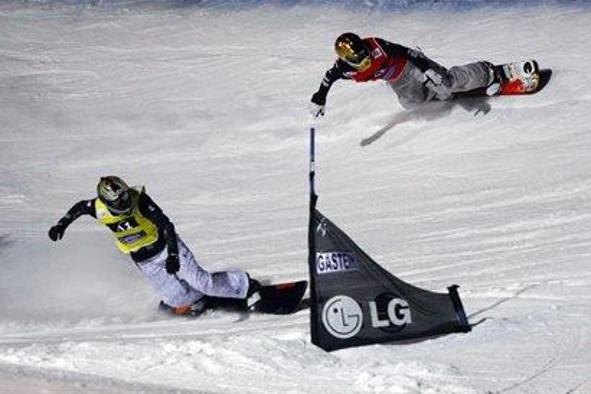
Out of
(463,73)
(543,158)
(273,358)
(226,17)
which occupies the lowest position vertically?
(273,358)

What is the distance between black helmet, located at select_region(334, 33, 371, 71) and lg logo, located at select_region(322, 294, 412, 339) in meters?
5.05

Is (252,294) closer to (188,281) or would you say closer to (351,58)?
(188,281)

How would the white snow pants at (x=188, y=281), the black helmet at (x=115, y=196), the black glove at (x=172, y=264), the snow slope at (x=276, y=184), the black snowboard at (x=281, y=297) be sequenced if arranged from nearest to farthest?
the snow slope at (x=276, y=184) → the black glove at (x=172, y=264) → the black snowboard at (x=281, y=297) → the black helmet at (x=115, y=196) → the white snow pants at (x=188, y=281)

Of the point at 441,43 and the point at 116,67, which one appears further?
the point at 116,67

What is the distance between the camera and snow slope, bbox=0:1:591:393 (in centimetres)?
830

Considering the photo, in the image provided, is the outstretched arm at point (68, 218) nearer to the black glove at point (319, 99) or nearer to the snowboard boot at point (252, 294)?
the snowboard boot at point (252, 294)

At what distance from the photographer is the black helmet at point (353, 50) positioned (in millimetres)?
12703

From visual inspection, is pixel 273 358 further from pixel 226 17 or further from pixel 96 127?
pixel 226 17

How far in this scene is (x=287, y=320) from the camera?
31.3ft

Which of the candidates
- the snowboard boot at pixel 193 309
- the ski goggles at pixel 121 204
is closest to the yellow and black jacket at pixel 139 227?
the ski goggles at pixel 121 204

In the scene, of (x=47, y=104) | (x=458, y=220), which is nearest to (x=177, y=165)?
(x=47, y=104)

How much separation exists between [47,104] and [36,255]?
190 inches

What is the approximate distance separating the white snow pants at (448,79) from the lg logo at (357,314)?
17.6 ft

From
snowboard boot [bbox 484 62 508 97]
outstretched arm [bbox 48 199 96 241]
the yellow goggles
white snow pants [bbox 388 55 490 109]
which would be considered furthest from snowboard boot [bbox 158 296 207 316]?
snowboard boot [bbox 484 62 508 97]
